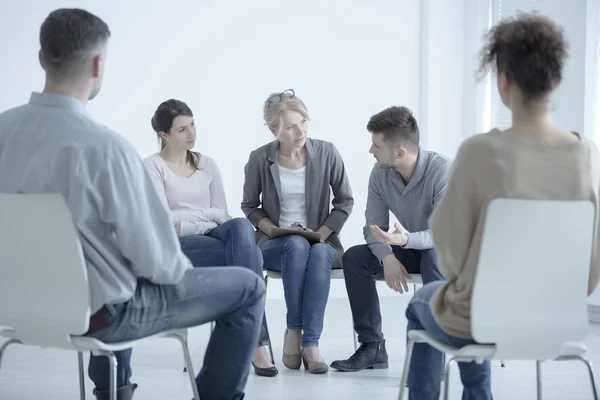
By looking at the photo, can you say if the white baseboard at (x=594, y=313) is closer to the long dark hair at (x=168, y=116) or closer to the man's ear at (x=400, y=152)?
the man's ear at (x=400, y=152)

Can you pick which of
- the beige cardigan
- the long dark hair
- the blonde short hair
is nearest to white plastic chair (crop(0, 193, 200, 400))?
the beige cardigan

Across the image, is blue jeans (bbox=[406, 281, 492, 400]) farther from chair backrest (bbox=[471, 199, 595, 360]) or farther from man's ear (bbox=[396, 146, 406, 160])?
man's ear (bbox=[396, 146, 406, 160])

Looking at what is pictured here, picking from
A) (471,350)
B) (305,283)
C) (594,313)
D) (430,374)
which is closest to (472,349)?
(471,350)

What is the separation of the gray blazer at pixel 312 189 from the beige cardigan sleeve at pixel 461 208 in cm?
192

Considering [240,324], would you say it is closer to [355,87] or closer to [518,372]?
[518,372]

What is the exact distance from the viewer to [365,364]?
3.67m

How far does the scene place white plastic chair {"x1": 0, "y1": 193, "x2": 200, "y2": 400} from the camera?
2020 millimetres

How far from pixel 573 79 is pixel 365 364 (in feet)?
8.42

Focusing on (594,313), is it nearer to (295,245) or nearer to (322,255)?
(322,255)

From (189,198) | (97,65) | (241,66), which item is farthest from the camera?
(241,66)

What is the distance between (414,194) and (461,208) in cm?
165

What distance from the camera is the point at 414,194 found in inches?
145

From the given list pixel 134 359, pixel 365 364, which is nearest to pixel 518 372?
pixel 365 364

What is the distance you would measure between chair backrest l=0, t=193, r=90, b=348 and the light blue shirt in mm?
34
